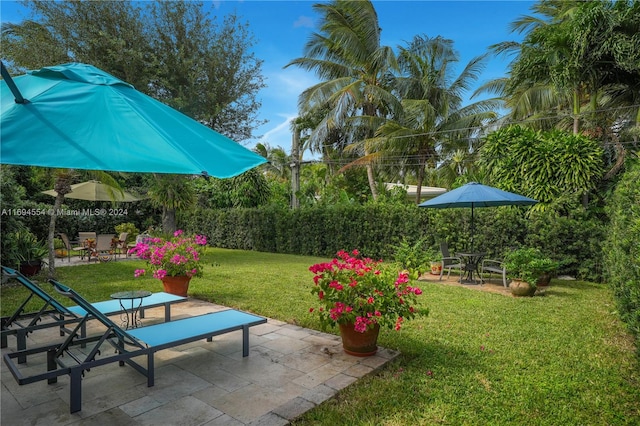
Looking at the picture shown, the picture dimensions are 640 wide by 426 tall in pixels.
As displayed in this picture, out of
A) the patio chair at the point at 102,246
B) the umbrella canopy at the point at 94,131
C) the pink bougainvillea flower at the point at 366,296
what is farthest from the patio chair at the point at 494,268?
the patio chair at the point at 102,246

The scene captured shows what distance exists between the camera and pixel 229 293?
7.63 m

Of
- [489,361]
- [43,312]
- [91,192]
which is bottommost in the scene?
[489,361]

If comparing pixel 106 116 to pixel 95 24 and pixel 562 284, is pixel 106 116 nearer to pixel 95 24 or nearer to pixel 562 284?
pixel 562 284

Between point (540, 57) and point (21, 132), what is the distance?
503 inches

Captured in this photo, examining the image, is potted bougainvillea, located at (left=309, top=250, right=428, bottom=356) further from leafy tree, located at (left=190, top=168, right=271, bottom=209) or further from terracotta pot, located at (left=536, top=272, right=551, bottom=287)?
leafy tree, located at (left=190, top=168, right=271, bottom=209)

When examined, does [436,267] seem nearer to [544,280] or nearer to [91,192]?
[544,280]

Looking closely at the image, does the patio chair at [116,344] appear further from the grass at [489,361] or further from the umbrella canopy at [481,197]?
the umbrella canopy at [481,197]

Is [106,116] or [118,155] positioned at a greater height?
[106,116]

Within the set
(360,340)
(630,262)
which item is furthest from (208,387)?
(630,262)

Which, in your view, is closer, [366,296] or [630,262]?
[366,296]

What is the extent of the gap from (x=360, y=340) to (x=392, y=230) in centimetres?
836

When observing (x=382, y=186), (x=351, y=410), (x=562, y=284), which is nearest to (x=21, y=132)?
(x=351, y=410)

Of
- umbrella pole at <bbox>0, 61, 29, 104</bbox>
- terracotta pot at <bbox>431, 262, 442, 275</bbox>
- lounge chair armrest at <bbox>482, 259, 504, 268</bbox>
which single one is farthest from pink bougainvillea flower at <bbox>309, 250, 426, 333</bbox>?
terracotta pot at <bbox>431, 262, 442, 275</bbox>

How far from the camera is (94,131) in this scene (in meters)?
2.27
